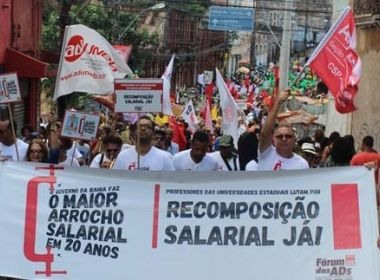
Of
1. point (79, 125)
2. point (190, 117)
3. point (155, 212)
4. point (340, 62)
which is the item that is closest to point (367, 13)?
point (190, 117)

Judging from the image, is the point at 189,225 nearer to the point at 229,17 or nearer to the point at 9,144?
the point at 9,144

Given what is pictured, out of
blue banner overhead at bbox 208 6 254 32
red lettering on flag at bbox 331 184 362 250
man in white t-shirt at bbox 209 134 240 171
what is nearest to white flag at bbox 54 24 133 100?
man in white t-shirt at bbox 209 134 240 171

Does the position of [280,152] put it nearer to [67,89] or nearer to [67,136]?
[67,136]

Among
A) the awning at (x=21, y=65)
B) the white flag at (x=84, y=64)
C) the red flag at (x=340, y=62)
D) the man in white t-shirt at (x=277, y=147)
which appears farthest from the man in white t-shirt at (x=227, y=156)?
the awning at (x=21, y=65)

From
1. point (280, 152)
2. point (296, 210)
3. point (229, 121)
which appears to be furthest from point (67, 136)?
point (296, 210)

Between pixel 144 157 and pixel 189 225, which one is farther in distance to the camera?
pixel 144 157

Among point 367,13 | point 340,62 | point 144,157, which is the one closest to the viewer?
point 144,157

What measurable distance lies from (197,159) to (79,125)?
9.40 ft

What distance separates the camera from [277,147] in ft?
23.6

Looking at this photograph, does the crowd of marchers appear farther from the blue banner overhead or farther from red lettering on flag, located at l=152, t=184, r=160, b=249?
the blue banner overhead

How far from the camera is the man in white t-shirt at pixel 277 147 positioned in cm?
710

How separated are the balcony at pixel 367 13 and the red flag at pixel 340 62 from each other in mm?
8429

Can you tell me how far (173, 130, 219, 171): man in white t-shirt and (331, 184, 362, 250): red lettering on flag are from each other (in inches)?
78.5

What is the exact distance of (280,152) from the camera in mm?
7184
